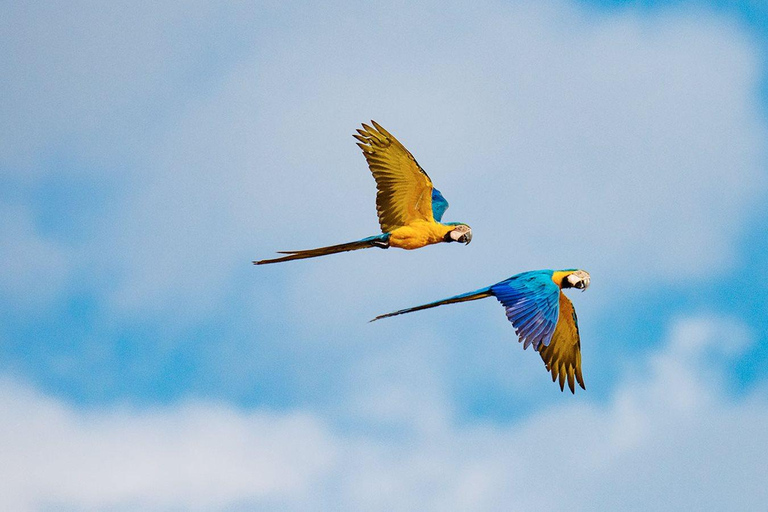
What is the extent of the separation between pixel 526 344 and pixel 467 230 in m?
2.84

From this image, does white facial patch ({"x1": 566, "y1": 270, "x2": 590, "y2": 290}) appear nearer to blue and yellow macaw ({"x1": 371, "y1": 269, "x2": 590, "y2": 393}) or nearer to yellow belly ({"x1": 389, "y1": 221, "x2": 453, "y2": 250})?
blue and yellow macaw ({"x1": 371, "y1": 269, "x2": 590, "y2": 393})

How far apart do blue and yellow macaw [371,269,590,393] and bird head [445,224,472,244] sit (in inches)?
47.2

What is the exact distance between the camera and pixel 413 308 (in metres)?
17.0

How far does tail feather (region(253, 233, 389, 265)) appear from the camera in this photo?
1741 centimetres

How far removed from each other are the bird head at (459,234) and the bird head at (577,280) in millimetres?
1513

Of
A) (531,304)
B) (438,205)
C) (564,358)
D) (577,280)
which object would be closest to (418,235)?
(438,205)

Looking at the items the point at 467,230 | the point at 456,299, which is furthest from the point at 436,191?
the point at 456,299

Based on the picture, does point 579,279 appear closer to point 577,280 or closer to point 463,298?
point 577,280

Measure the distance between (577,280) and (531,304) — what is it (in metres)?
1.92

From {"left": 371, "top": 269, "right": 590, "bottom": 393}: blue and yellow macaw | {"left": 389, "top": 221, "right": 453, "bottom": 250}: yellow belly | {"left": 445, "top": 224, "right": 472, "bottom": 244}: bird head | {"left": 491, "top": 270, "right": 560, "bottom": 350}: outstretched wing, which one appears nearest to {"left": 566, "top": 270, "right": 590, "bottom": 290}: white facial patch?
{"left": 371, "top": 269, "right": 590, "bottom": 393}: blue and yellow macaw

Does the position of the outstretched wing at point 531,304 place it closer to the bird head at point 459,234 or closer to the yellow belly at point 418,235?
the bird head at point 459,234

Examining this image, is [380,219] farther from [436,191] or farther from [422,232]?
[436,191]

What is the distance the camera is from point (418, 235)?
1825 cm

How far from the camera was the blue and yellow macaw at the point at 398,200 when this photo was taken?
58.7 ft
